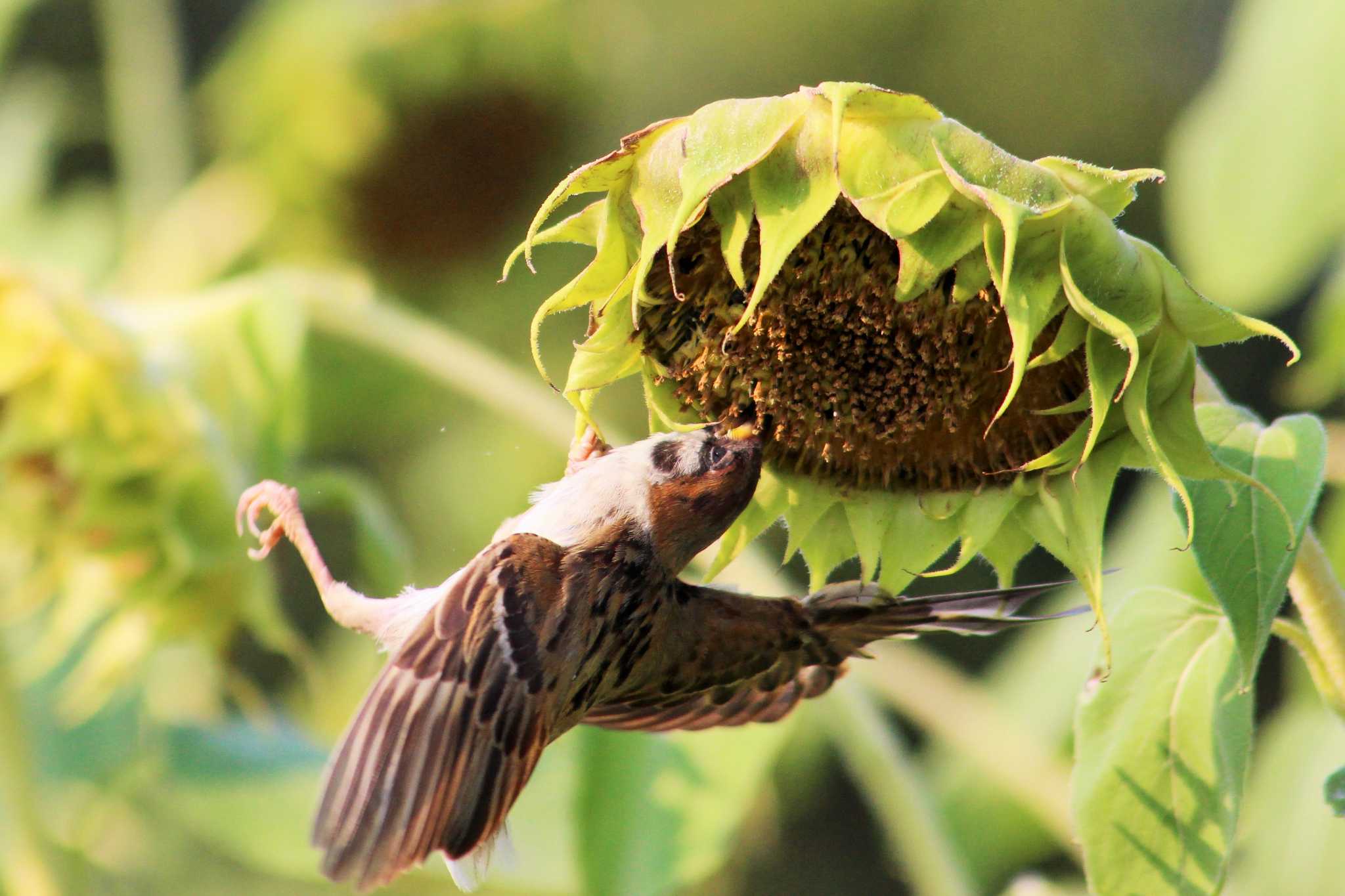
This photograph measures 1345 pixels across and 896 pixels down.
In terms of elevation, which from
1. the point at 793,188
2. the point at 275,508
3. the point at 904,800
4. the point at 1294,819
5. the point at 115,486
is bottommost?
the point at 1294,819

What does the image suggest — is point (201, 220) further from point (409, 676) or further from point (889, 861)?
point (409, 676)

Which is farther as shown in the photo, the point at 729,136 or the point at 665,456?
the point at 665,456

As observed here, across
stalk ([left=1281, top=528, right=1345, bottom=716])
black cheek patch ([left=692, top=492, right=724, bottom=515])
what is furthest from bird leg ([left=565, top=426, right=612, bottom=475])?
stalk ([left=1281, top=528, right=1345, bottom=716])

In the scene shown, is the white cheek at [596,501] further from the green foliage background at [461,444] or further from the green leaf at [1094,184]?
the green leaf at [1094,184]

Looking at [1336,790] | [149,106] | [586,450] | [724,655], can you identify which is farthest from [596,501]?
[149,106]

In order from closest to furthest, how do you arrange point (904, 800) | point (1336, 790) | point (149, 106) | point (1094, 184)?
1. point (1094, 184)
2. point (1336, 790)
3. point (904, 800)
4. point (149, 106)

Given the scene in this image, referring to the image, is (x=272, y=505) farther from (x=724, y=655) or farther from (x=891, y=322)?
(x=891, y=322)

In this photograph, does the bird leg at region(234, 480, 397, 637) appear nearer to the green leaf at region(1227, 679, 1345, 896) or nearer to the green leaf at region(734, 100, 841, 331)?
the green leaf at region(734, 100, 841, 331)

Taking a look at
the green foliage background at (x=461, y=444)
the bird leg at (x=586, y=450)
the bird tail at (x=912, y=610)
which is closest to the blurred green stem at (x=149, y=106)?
the green foliage background at (x=461, y=444)
